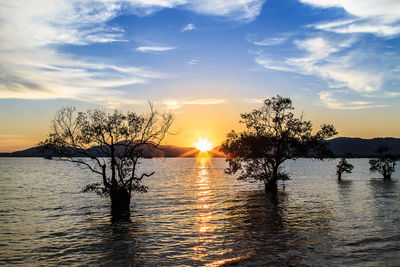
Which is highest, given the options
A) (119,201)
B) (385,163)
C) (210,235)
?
(385,163)

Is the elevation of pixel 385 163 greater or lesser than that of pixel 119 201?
greater

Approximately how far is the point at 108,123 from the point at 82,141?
13.2 ft

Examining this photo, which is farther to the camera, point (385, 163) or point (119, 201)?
point (385, 163)

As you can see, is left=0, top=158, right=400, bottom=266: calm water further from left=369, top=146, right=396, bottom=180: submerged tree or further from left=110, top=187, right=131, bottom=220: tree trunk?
left=369, top=146, right=396, bottom=180: submerged tree

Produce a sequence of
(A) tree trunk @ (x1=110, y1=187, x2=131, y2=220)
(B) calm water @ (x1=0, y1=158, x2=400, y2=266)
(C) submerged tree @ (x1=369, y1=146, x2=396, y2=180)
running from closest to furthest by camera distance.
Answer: (B) calm water @ (x1=0, y1=158, x2=400, y2=266)
(A) tree trunk @ (x1=110, y1=187, x2=131, y2=220)
(C) submerged tree @ (x1=369, y1=146, x2=396, y2=180)

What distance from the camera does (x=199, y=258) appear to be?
65.9 ft

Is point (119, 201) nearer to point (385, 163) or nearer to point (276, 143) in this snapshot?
point (276, 143)

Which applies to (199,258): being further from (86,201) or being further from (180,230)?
(86,201)

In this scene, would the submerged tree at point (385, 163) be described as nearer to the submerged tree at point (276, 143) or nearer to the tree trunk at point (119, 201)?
the submerged tree at point (276, 143)

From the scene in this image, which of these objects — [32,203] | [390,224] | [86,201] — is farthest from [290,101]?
[32,203]

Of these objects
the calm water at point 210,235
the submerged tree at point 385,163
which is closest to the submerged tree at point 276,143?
the calm water at point 210,235

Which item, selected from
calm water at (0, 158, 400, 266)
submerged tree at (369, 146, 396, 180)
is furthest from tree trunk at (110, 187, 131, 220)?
submerged tree at (369, 146, 396, 180)

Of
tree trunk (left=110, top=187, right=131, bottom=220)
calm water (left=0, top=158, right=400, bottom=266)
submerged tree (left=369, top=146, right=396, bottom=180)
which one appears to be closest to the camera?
calm water (left=0, top=158, right=400, bottom=266)

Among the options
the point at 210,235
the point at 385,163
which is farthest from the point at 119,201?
the point at 385,163
